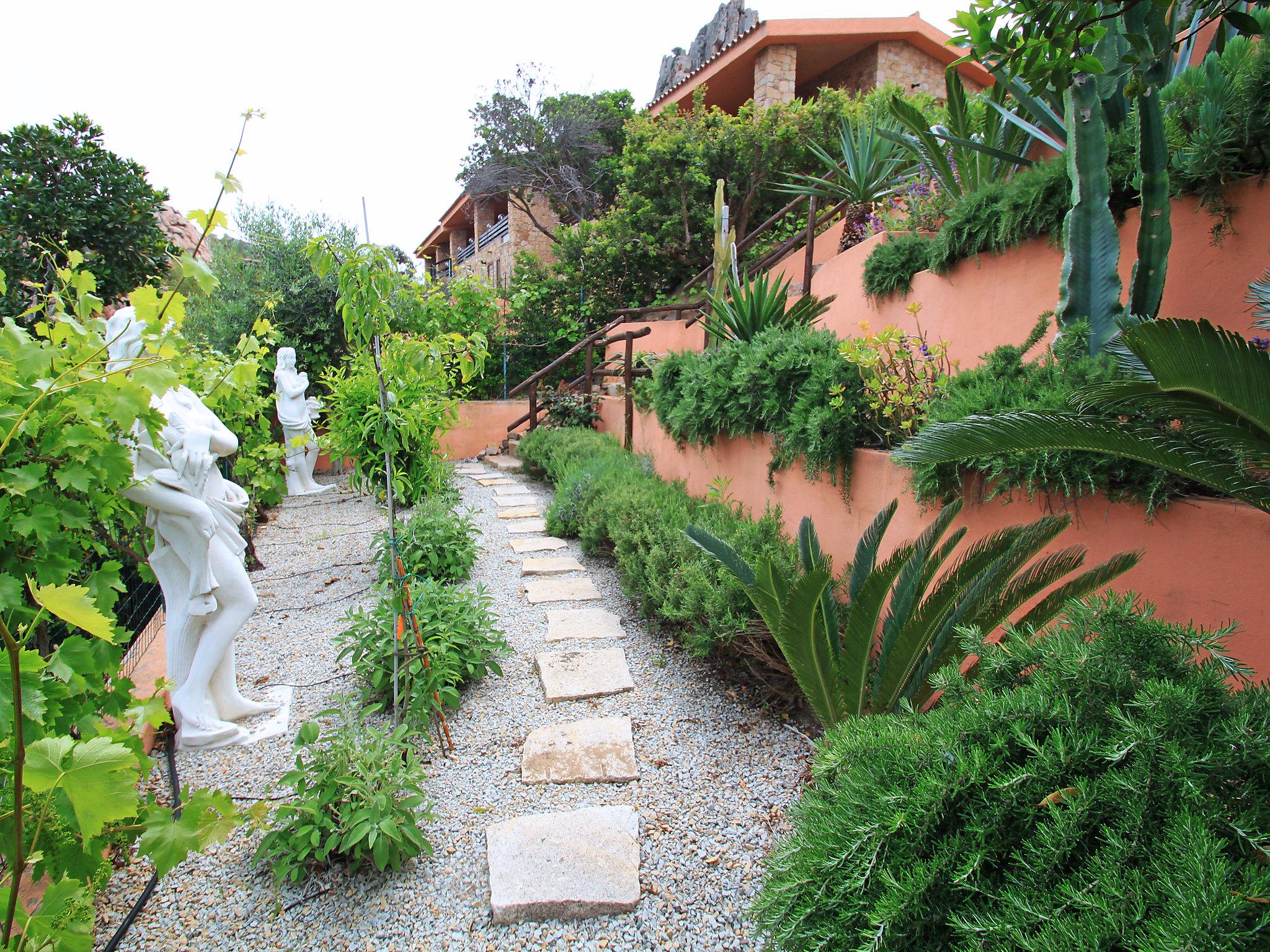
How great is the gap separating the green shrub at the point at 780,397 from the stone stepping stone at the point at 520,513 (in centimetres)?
199

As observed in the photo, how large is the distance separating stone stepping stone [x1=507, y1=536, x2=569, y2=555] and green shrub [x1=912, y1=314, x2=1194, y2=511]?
141 inches

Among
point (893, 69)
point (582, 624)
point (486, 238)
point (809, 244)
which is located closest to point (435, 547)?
point (582, 624)

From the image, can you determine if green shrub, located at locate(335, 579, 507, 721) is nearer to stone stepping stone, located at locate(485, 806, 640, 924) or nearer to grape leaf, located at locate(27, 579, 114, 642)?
stone stepping stone, located at locate(485, 806, 640, 924)

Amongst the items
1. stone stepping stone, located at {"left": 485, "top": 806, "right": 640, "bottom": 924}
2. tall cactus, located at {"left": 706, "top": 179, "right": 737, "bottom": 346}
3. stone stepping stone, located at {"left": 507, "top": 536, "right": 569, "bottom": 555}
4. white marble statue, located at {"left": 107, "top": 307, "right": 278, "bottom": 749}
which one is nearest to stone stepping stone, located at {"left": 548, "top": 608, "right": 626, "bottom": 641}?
stone stepping stone, located at {"left": 507, "top": 536, "right": 569, "bottom": 555}

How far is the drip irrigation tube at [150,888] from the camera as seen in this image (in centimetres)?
183

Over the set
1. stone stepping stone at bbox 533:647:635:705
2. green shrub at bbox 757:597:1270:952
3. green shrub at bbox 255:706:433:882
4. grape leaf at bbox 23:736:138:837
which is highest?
grape leaf at bbox 23:736:138:837

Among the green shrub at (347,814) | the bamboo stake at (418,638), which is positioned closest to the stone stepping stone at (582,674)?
the bamboo stake at (418,638)

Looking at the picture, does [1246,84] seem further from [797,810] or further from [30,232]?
[30,232]

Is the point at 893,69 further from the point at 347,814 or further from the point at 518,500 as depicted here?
the point at 347,814

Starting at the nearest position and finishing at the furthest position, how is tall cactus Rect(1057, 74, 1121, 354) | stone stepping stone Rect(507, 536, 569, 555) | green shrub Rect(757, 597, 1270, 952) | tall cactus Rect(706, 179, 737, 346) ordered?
1. green shrub Rect(757, 597, 1270, 952)
2. tall cactus Rect(1057, 74, 1121, 354)
3. stone stepping stone Rect(507, 536, 569, 555)
4. tall cactus Rect(706, 179, 737, 346)

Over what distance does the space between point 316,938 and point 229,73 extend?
2700mm

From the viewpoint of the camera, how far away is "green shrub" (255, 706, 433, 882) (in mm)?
2025

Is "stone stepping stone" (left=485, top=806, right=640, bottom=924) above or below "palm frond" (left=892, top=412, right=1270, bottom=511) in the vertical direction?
below

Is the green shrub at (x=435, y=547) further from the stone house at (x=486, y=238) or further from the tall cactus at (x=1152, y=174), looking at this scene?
the stone house at (x=486, y=238)
